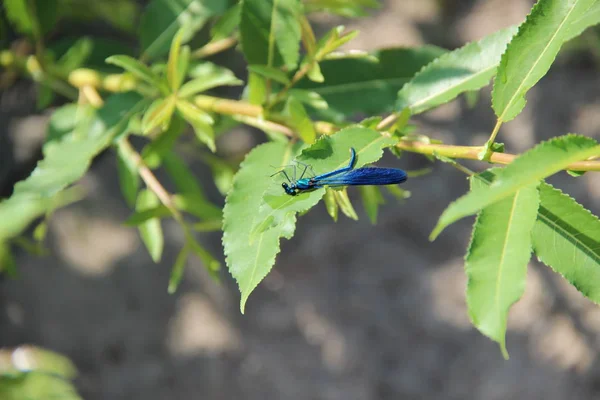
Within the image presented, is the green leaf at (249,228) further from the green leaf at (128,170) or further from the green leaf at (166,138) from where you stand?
the green leaf at (128,170)

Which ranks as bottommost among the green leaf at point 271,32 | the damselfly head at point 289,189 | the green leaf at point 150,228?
the green leaf at point 150,228

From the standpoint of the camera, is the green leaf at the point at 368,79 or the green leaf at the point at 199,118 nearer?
the green leaf at the point at 199,118

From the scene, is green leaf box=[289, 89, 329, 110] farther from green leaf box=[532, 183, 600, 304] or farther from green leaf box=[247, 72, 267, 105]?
green leaf box=[532, 183, 600, 304]

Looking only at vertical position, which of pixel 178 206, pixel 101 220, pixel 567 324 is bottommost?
pixel 567 324

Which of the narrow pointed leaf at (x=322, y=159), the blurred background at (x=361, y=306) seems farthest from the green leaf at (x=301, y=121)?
the blurred background at (x=361, y=306)

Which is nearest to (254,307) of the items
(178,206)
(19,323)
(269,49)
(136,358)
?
(136,358)

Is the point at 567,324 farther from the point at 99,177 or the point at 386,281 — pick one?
the point at 99,177

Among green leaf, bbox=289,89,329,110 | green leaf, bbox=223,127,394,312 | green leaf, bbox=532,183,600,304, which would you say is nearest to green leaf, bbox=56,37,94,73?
green leaf, bbox=289,89,329,110
